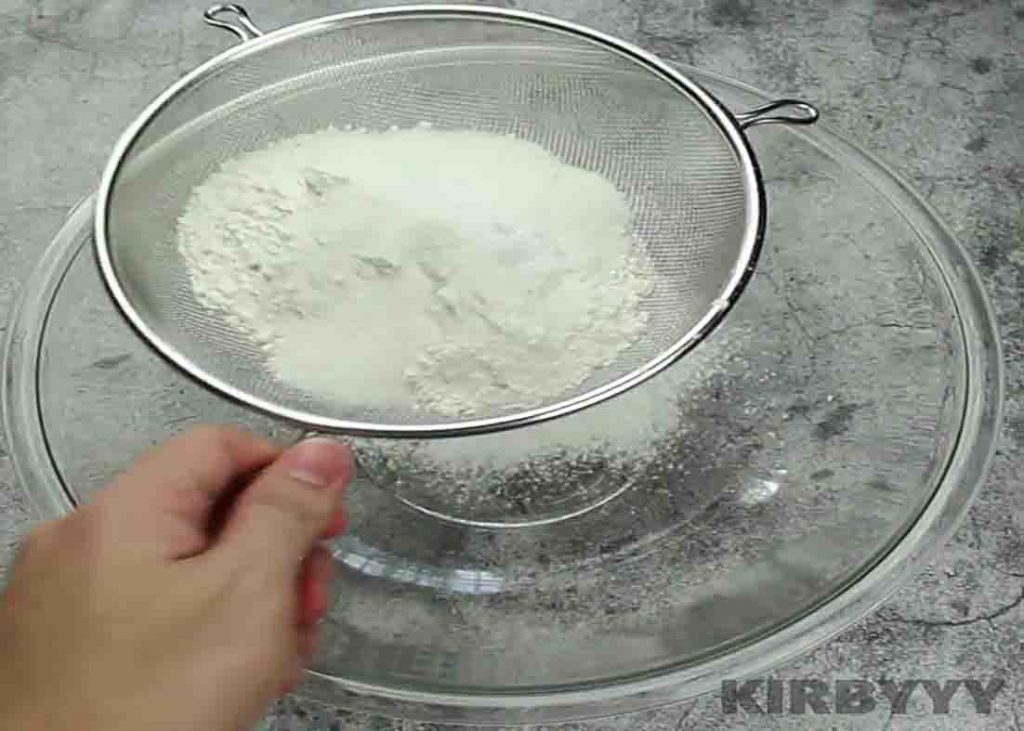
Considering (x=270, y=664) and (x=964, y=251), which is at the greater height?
(x=964, y=251)

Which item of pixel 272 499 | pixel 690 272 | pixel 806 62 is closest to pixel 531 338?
pixel 690 272

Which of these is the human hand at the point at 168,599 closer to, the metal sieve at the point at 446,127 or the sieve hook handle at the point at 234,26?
the metal sieve at the point at 446,127

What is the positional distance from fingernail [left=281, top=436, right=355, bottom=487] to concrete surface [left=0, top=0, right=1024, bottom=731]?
0.74 ft

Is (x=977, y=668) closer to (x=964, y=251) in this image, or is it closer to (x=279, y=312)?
(x=964, y=251)

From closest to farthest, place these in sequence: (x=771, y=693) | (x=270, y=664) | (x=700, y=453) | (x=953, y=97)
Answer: (x=270, y=664) < (x=771, y=693) < (x=700, y=453) < (x=953, y=97)

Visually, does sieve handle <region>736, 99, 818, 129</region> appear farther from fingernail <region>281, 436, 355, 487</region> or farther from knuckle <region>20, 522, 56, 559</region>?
knuckle <region>20, 522, 56, 559</region>

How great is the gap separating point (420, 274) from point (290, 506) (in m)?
0.26

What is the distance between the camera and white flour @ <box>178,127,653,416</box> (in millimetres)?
770

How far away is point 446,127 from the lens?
0.98 metres

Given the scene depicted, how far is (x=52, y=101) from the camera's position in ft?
3.74

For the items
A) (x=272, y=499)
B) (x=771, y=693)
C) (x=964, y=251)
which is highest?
A: (x=964, y=251)

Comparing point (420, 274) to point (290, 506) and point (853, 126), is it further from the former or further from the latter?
point (853, 126)

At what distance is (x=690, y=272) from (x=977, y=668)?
330mm

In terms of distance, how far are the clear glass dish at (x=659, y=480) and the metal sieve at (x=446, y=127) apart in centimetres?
8
